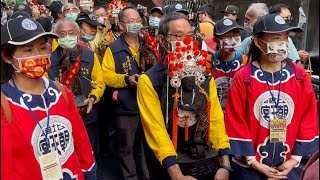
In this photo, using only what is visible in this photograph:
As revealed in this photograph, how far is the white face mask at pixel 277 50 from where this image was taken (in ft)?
11.3

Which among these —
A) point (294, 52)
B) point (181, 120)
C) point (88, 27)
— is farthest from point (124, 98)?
point (181, 120)

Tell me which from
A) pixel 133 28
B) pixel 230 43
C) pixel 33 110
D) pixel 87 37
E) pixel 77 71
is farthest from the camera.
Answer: pixel 87 37

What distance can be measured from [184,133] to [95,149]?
2459 millimetres

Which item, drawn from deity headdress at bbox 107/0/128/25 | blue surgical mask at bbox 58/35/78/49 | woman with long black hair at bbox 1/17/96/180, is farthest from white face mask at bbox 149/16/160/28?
woman with long black hair at bbox 1/17/96/180

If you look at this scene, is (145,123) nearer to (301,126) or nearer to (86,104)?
(301,126)

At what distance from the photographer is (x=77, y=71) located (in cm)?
493

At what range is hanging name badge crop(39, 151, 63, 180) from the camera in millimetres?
2803

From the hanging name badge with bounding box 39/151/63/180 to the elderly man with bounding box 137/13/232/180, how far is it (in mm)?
751

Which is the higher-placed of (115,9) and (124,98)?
(115,9)

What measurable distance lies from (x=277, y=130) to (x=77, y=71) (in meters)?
2.34

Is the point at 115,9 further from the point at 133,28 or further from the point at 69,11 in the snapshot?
the point at 133,28

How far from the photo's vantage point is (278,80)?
3471 mm

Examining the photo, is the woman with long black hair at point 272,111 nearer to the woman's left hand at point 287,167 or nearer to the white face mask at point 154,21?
the woman's left hand at point 287,167

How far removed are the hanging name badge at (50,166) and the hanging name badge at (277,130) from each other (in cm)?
156
